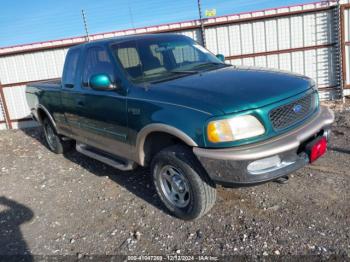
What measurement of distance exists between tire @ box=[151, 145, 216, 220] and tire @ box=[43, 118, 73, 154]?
3.41m

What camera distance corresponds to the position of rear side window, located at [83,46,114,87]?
13.5 ft

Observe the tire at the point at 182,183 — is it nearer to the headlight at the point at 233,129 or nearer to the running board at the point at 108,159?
the headlight at the point at 233,129

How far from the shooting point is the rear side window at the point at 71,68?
5.04m

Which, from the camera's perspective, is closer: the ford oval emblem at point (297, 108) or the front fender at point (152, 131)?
the front fender at point (152, 131)

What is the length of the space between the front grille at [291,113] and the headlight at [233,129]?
0.20m

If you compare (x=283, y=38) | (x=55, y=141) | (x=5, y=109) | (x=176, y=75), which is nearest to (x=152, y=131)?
(x=176, y=75)

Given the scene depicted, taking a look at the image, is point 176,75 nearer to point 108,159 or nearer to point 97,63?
point 97,63

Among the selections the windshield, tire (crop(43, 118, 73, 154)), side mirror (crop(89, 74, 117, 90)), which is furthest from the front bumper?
tire (crop(43, 118, 73, 154))

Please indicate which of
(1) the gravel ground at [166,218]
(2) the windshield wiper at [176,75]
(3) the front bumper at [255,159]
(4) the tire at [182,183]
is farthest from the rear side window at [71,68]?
(3) the front bumper at [255,159]

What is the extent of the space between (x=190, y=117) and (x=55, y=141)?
4.41m

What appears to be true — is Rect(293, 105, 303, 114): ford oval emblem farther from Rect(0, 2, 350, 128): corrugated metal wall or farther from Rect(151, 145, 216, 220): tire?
Rect(0, 2, 350, 128): corrugated metal wall

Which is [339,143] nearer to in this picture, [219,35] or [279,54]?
[279,54]

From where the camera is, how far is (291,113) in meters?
3.19

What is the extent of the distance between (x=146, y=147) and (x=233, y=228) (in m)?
1.30
